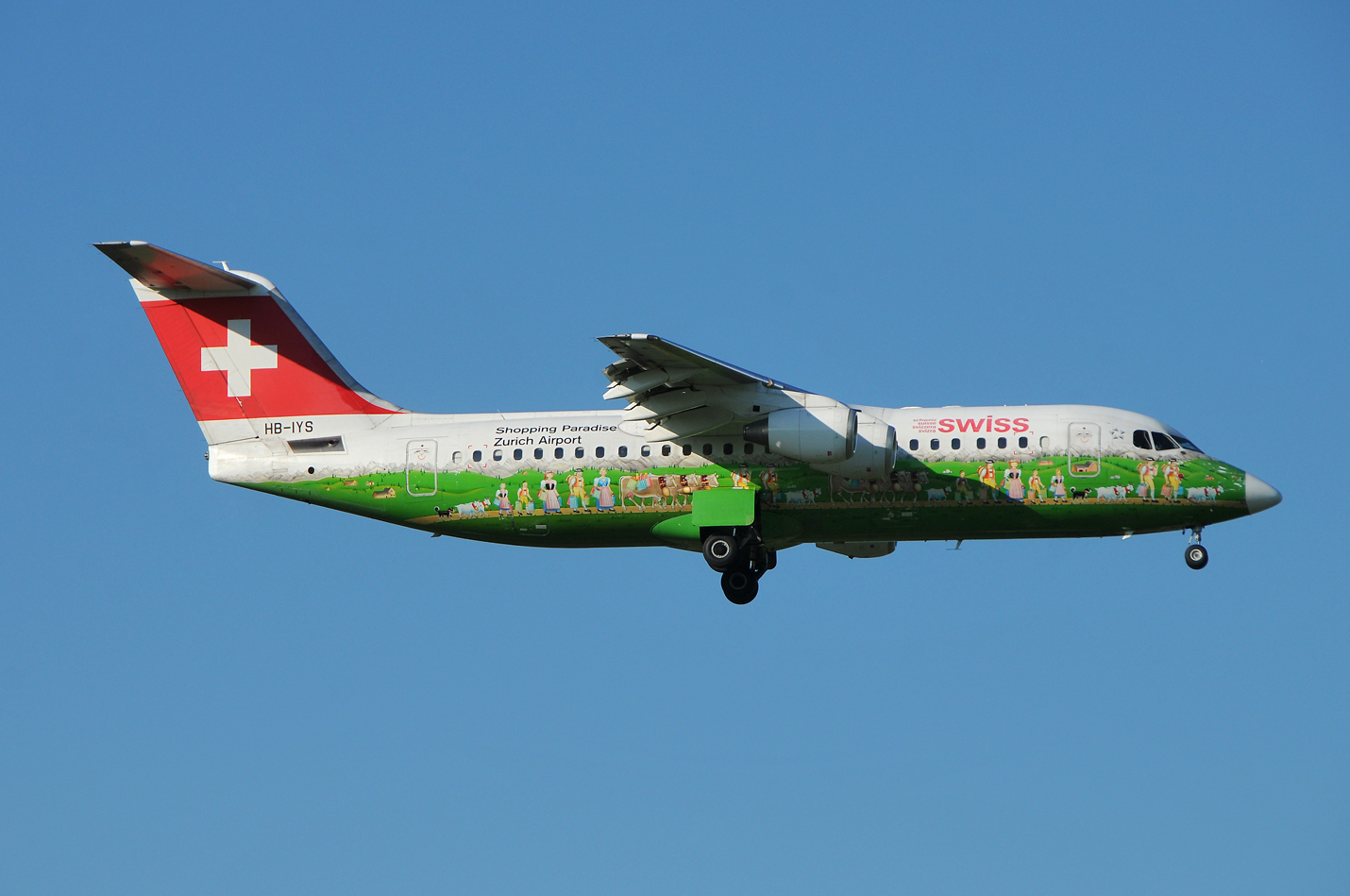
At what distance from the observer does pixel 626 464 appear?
71.4 feet

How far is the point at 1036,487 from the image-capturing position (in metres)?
20.9

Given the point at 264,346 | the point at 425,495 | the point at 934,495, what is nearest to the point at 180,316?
the point at 264,346

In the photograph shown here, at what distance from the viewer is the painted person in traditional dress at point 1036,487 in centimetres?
2094

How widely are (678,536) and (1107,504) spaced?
566 centimetres

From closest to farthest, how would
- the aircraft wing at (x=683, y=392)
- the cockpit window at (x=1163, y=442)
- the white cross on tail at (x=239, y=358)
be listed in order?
the aircraft wing at (x=683, y=392)
the cockpit window at (x=1163, y=442)
the white cross on tail at (x=239, y=358)

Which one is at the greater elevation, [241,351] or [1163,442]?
[241,351]

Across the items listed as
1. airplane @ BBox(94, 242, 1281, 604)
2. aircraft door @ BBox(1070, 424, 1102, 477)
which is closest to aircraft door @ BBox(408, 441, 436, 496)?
airplane @ BBox(94, 242, 1281, 604)

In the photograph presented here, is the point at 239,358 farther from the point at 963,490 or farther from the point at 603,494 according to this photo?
the point at 963,490

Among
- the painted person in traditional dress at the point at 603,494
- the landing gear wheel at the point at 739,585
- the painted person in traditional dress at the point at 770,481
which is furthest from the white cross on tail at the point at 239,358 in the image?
the painted person in traditional dress at the point at 770,481

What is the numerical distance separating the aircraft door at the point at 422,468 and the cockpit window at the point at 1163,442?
31.9 feet

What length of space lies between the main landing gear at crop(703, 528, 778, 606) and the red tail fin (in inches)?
207

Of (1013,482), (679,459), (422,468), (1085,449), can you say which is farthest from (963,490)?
(422,468)

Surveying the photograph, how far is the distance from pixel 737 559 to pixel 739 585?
1.77 feet

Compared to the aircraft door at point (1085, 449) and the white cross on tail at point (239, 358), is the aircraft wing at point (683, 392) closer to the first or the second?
the aircraft door at point (1085, 449)
